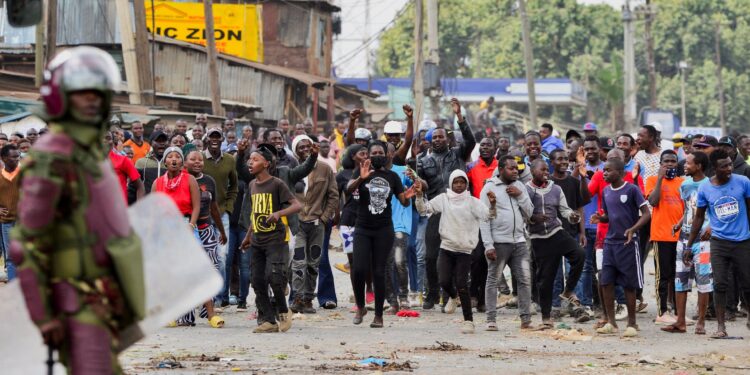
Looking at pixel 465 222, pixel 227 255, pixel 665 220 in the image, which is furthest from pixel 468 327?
pixel 227 255

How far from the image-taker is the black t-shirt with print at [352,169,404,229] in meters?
13.0

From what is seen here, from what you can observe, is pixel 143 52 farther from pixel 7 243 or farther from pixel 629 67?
pixel 629 67

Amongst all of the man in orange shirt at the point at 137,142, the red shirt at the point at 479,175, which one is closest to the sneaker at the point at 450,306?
the red shirt at the point at 479,175

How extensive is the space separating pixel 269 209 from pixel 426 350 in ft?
7.03

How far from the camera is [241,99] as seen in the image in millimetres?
39844

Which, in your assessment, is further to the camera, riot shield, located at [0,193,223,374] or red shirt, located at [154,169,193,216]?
red shirt, located at [154,169,193,216]

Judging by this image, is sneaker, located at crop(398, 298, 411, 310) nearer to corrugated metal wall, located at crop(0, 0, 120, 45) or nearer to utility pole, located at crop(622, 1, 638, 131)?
corrugated metal wall, located at crop(0, 0, 120, 45)

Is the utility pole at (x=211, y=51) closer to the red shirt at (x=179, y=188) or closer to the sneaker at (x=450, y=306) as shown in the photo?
the sneaker at (x=450, y=306)

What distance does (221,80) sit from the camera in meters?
38.6

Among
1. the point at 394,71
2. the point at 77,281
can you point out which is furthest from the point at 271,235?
the point at 394,71

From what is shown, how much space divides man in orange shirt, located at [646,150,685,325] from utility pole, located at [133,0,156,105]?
50.0ft

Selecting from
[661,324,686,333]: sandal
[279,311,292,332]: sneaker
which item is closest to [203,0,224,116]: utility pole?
[279,311,292,332]: sneaker

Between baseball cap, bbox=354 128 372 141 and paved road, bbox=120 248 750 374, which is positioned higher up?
baseball cap, bbox=354 128 372 141

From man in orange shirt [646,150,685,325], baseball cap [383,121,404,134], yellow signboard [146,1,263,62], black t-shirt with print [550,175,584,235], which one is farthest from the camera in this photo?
yellow signboard [146,1,263,62]
